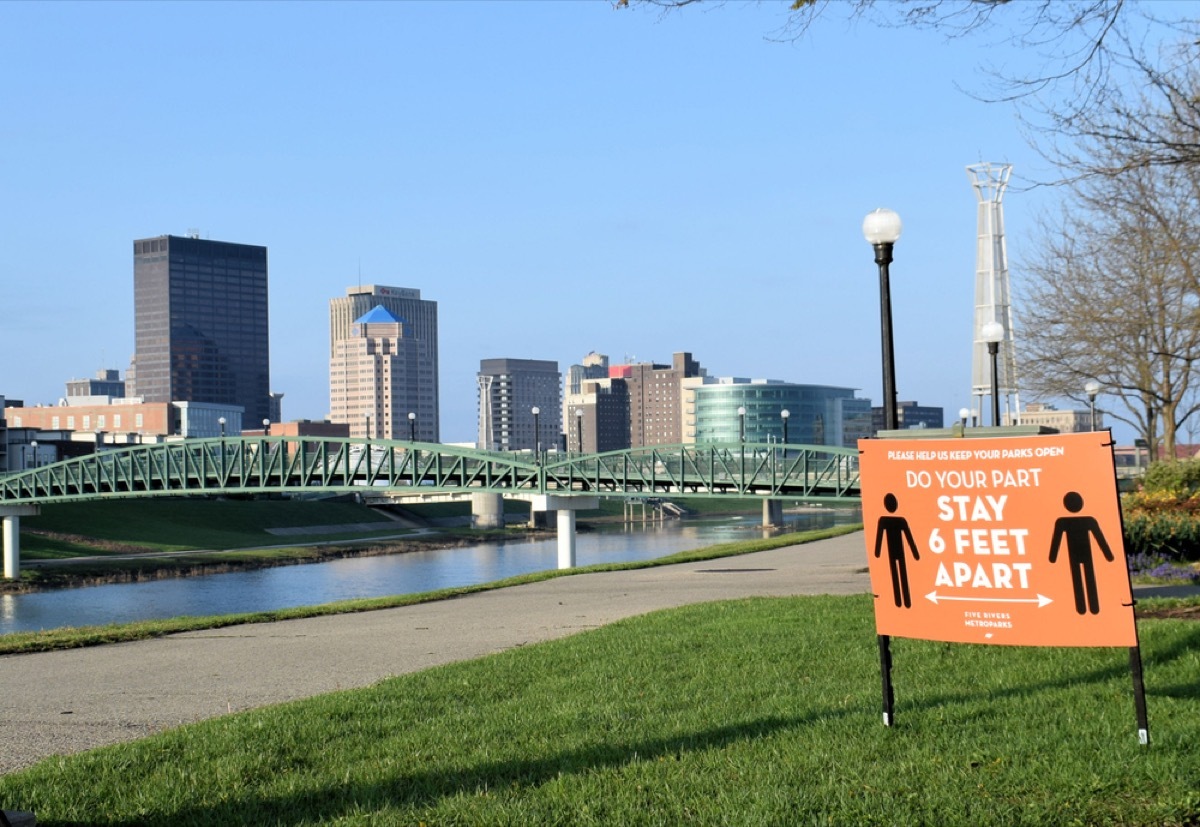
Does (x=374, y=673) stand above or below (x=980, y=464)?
below

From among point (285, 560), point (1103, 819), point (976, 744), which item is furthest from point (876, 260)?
point (285, 560)

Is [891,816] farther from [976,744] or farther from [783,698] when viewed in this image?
[783,698]

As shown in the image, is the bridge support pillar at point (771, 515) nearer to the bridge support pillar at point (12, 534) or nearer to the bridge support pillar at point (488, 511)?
the bridge support pillar at point (488, 511)

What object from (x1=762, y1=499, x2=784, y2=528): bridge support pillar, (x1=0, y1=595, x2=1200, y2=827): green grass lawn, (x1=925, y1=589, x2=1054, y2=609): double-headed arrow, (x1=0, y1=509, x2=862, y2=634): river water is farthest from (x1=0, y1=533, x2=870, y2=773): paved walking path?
(x1=762, y1=499, x2=784, y2=528): bridge support pillar

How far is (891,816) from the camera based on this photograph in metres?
5.99

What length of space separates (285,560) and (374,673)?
210 feet

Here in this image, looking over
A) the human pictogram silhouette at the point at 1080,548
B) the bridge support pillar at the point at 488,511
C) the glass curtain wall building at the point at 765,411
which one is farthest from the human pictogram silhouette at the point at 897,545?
the glass curtain wall building at the point at 765,411

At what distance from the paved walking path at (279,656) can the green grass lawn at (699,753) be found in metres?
1.36

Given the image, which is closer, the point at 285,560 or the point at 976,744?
the point at 976,744

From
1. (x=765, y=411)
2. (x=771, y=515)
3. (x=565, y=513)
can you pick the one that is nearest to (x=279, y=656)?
(x=565, y=513)

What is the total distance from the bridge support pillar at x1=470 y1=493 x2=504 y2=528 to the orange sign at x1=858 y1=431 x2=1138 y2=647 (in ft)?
337

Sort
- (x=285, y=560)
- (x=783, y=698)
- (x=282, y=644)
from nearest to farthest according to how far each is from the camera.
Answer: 1. (x=783, y=698)
2. (x=282, y=644)
3. (x=285, y=560)

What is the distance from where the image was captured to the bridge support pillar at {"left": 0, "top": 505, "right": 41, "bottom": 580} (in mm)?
65931

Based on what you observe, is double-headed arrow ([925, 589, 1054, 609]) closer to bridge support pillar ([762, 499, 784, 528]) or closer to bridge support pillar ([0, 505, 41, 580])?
bridge support pillar ([0, 505, 41, 580])
